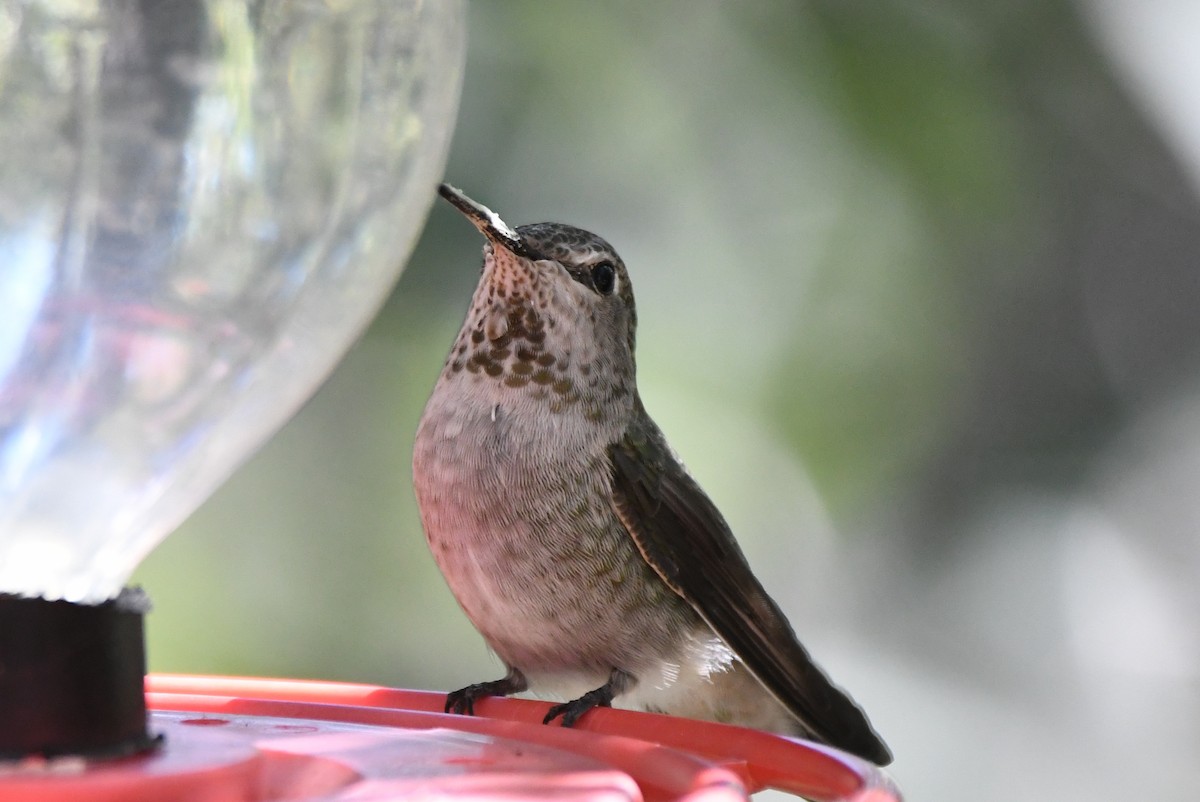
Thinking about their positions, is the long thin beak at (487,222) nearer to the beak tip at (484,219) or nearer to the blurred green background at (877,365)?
the beak tip at (484,219)

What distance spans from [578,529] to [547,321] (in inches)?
16.5

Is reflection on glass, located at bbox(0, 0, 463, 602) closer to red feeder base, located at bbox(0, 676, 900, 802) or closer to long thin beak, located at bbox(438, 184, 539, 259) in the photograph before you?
red feeder base, located at bbox(0, 676, 900, 802)

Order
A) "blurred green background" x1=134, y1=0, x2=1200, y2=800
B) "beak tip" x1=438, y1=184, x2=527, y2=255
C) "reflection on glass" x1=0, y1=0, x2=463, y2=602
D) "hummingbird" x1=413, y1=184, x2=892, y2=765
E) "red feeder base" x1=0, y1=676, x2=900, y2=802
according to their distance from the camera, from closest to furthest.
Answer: "red feeder base" x1=0, y1=676, x2=900, y2=802, "reflection on glass" x1=0, y1=0, x2=463, y2=602, "beak tip" x1=438, y1=184, x2=527, y2=255, "hummingbird" x1=413, y1=184, x2=892, y2=765, "blurred green background" x1=134, y1=0, x2=1200, y2=800

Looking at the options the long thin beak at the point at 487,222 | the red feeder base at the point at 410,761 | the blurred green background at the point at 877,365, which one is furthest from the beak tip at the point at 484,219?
the blurred green background at the point at 877,365

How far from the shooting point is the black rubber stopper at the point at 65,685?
3.41ft

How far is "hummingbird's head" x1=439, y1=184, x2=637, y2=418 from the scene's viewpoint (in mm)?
2520

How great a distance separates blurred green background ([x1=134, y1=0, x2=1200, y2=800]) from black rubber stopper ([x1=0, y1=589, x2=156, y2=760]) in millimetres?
3078

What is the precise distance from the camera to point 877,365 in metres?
4.80

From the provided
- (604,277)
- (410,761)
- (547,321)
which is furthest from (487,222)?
(410,761)

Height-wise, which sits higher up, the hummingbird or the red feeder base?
the hummingbird

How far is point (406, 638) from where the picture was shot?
440 cm

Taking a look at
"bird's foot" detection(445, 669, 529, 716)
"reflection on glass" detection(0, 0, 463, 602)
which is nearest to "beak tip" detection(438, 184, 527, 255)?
"reflection on glass" detection(0, 0, 463, 602)

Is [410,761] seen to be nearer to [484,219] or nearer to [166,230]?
[166,230]

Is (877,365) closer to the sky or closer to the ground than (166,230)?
closer to the sky
